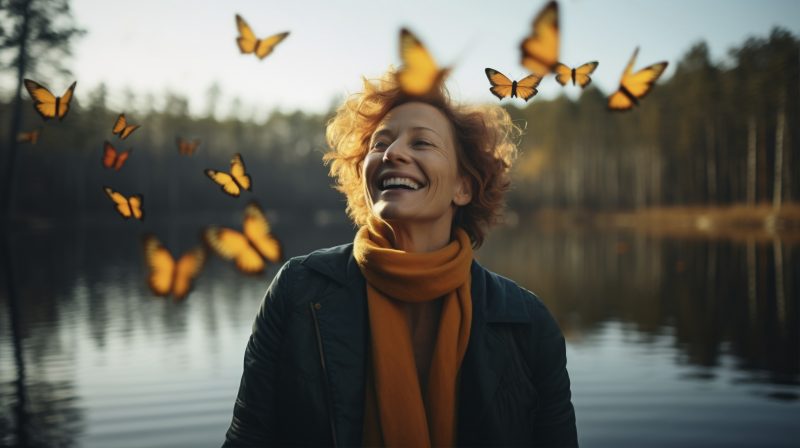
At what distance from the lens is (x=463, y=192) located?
8.72 ft

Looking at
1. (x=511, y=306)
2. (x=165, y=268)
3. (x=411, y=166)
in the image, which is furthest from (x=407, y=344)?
(x=165, y=268)

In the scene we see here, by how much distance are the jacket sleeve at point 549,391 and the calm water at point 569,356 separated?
2.75 meters

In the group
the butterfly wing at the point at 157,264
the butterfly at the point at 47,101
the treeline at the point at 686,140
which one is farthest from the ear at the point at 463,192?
the treeline at the point at 686,140

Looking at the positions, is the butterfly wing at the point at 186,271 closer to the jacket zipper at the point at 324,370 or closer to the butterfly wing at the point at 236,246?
the butterfly wing at the point at 236,246

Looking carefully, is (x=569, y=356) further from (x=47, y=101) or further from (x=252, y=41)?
(x=47, y=101)

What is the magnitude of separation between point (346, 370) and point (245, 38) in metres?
1.34

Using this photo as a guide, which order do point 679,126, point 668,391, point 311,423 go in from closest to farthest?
point 311,423
point 668,391
point 679,126

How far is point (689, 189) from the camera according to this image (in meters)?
47.8

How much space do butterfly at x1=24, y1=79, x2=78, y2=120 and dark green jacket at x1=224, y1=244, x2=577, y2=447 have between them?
0.99m

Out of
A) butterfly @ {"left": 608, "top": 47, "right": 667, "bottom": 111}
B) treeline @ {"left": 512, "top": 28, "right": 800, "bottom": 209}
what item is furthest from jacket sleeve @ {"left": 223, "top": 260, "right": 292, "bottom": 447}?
treeline @ {"left": 512, "top": 28, "right": 800, "bottom": 209}

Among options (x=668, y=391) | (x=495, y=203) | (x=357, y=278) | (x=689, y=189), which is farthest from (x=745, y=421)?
(x=689, y=189)

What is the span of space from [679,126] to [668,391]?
4201cm

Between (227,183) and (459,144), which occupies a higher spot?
(459,144)

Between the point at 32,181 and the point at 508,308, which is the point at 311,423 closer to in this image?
the point at 508,308
